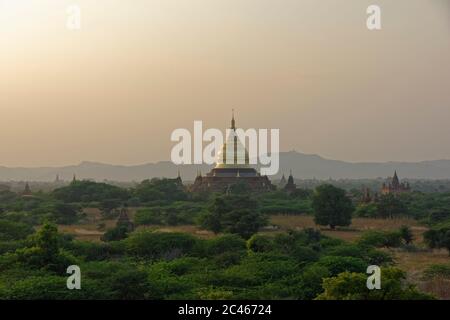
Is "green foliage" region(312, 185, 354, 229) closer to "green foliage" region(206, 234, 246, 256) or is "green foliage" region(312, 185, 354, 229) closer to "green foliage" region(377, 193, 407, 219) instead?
"green foliage" region(377, 193, 407, 219)

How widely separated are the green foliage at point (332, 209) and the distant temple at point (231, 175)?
1600 centimetres

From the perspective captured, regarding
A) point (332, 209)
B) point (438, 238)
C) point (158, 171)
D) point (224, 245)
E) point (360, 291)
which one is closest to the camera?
Answer: point (360, 291)

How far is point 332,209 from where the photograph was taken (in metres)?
26.0

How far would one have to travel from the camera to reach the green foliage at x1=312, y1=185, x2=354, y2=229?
2603 centimetres

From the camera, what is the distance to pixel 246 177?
144 ft

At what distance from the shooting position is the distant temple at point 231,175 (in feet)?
143

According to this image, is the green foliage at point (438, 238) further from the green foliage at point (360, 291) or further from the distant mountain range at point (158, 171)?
the distant mountain range at point (158, 171)

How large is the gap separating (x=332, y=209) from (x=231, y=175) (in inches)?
724

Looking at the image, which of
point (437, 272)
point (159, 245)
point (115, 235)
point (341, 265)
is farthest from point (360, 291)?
point (115, 235)

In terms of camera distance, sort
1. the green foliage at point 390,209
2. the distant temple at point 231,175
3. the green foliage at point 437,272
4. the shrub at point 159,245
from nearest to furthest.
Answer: the green foliage at point 437,272 → the shrub at point 159,245 → the green foliage at point 390,209 → the distant temple at point 231,175

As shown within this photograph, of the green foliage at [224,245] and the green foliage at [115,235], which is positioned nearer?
the green foliage at [224,245]

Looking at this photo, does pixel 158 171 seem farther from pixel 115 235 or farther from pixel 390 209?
pixel 115 235

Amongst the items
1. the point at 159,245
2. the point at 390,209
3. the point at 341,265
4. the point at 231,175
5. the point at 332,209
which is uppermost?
the point at 231,175

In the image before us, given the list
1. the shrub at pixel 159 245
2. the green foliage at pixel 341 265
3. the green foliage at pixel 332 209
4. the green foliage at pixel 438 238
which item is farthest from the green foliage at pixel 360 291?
the green foliage at pixel 332 209
